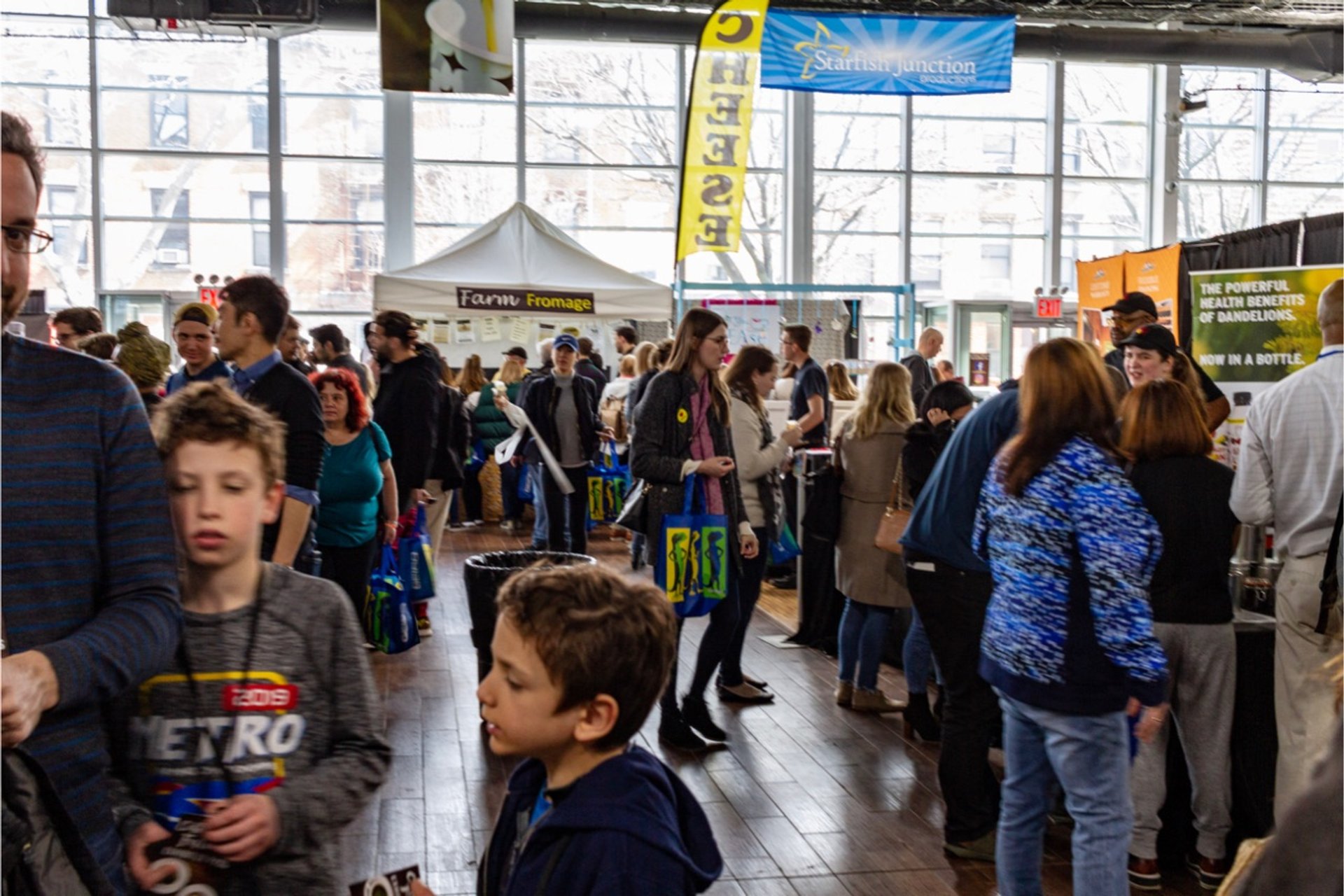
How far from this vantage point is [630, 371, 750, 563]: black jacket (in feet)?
15.4

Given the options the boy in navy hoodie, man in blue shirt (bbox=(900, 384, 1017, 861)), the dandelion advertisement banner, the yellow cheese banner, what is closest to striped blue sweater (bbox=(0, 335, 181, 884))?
the boy in navy hoodie

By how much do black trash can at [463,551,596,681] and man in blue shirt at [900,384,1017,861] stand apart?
4.07 ft

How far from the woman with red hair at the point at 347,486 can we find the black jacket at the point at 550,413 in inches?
133

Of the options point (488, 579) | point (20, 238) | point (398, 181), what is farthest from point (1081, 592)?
point (398, 181)

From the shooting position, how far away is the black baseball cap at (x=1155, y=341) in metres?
4.82

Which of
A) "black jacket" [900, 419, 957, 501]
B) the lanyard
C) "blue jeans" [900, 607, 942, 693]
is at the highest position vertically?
"black jacket" [900, 419, 957, 501]

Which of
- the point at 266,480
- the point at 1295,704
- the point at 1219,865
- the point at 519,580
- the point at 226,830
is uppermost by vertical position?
the point at 266,480

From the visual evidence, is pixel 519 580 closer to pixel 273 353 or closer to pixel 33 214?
pixel 33 214

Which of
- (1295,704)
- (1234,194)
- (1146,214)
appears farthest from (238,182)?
(1295,704)

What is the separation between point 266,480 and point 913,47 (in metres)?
10.6

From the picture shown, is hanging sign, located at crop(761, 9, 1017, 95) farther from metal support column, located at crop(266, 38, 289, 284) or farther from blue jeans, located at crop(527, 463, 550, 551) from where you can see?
metal support column, located at crop(266, 38, 289, 284)

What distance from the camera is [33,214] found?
136 centimetres

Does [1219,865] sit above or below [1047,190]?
below

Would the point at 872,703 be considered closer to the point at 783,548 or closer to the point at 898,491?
the point at 783,548
